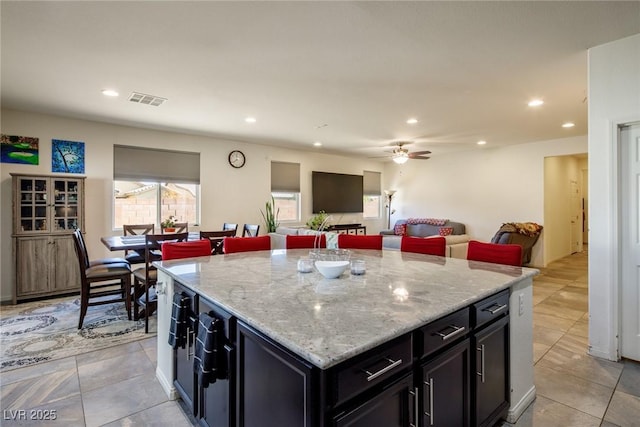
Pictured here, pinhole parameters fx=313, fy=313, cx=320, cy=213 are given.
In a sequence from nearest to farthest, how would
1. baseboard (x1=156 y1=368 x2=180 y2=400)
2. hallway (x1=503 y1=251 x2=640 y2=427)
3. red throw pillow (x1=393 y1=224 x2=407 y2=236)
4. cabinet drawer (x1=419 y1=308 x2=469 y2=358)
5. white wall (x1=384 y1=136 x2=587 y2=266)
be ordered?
cabinet drawer (x1=419 y1=308 x2=469 y2=358), hallway (x1=503 y1=251 x2=640 y2=427), baseboard (x1=156 y1=368 x2=180 y2=400), white wall (x1=384 y1=136 x2=587 y2=266), red throw pillow (x1=393 y1=224 x2=407 y2=236)

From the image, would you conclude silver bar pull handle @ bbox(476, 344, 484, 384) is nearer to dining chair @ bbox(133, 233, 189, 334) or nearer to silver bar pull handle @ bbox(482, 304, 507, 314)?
silver bar pull handle @ bbox(482, 304, 507, 314)

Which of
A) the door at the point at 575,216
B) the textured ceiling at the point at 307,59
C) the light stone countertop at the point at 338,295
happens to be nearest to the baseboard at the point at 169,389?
the light stone countertop at the point at 338,295

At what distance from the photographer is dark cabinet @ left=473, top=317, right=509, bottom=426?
1.63 meters

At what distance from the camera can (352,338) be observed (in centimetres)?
105

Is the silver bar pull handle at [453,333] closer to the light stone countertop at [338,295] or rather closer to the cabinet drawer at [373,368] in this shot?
the light stone countertop at [338,295]

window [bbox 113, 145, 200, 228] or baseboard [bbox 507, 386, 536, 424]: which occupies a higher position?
window [bbox 113, 145, 200, 228]

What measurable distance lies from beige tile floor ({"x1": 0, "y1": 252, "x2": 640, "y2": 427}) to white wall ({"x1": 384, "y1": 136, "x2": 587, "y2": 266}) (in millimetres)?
4284

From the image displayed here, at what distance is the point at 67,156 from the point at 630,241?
22.4ft

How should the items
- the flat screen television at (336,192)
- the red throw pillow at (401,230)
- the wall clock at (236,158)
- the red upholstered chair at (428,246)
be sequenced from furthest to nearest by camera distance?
1. the red throw pillow at (401,230)
2. the flat screen television at (336,192)
3. the wall clock at (236,158)
4. the red upholstered chair at (428,246)

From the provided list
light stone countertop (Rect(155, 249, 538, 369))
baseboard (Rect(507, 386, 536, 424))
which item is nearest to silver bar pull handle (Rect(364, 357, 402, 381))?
light stone countertop (Rect(155, 249, 538, 369))

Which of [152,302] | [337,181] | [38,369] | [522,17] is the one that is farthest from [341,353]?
[337,181]

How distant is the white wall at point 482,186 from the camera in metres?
6.54

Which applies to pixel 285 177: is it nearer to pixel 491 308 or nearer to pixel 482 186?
pixel 482 186

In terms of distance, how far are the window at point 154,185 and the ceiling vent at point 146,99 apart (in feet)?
5.13
